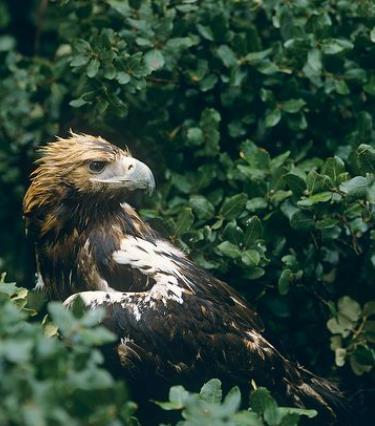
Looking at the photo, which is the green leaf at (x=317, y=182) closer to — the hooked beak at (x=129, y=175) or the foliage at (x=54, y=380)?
the hooked beak at (x=129, y=175)

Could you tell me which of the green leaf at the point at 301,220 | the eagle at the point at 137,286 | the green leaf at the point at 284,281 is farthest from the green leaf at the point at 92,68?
the green leaf at the point at 284,281

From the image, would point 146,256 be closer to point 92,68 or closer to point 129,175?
point 129,175

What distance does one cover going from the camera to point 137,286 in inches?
197

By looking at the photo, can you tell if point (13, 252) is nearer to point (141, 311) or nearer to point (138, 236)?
point (138, 236)

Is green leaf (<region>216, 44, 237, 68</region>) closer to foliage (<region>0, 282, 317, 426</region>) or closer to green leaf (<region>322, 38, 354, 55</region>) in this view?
green leaf (<region>322, 38, 354, 55</region>)

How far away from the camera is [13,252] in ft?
24.0

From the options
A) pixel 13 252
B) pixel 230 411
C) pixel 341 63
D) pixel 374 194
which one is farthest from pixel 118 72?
pixel 230 411

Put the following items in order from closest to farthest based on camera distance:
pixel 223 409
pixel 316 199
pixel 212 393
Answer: pixel 223 409 < pixel 212 393 < pixel 316 199

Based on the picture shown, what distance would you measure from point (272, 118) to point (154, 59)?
2.23ft

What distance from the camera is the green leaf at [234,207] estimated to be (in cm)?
547

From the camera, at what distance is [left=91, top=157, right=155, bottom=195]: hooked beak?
16.9ft

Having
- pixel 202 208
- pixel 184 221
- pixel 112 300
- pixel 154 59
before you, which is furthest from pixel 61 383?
pixel 154 59

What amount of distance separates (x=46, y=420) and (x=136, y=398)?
1.76m

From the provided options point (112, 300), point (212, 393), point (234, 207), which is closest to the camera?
point (212, 393)
